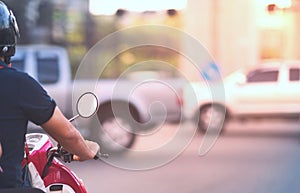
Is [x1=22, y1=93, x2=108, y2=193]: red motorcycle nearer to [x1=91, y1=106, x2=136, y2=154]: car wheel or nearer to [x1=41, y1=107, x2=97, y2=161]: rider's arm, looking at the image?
[x1=41, y1=107, x2=97, y2=161]: rider's arm

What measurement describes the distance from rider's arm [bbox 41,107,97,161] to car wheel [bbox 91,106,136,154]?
7369 millimetres

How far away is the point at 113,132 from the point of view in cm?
1053

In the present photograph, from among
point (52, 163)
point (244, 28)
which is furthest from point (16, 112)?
point (244, 28)

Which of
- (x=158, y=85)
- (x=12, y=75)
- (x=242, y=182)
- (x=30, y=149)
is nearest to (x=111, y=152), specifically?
(x=158, y=85)

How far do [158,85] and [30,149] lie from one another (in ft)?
28.2

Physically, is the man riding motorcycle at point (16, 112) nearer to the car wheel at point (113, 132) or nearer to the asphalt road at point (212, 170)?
the asphalt road at point (212, 170)

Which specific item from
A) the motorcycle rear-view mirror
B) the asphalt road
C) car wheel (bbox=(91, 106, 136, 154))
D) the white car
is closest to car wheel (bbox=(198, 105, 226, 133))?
the white car

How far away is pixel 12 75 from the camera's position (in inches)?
103

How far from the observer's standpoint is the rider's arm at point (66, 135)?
265 cm

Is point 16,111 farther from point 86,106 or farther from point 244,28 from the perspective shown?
point 244,28

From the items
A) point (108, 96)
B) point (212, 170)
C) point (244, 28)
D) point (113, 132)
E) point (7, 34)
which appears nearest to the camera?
point (7, 34)

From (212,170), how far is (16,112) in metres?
6.96

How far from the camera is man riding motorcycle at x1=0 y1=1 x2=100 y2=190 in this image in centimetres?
258

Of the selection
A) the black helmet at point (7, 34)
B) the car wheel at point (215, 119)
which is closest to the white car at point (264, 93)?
the car wheel at point (215, 119)
